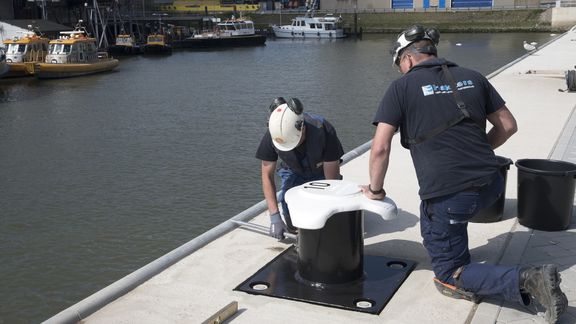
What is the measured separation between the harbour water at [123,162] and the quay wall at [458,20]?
A: 35.0 metres

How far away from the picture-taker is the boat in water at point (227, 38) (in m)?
55.2

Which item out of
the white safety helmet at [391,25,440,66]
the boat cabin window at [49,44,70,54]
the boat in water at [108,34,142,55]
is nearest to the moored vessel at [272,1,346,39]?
the boat in water at [108,34,142,55]

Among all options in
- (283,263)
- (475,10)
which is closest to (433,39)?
(283,263)

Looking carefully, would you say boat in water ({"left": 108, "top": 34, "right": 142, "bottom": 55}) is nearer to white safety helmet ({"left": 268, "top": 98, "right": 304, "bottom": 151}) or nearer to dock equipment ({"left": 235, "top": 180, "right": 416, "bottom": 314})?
white safety helmet ({"left": 268, "top": 98, "right": 304, "bottom": 151})

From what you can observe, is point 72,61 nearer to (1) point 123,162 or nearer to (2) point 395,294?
(1) point 123,162

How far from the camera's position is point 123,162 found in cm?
1367

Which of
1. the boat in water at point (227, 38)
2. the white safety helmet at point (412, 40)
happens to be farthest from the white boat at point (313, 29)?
the white safety helmet at point (412, 40)

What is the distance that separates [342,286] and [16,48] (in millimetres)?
Result: 34397

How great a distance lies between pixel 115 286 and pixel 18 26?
146 feet

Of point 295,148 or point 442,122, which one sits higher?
point 442,122

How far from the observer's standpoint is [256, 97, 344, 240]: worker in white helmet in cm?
489

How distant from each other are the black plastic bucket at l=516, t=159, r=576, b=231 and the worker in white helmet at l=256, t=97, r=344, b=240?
174 centimetres

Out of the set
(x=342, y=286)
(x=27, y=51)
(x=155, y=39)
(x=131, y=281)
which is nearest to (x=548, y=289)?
(x=342, y=286)

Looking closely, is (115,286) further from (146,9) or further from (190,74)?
(146,9)
